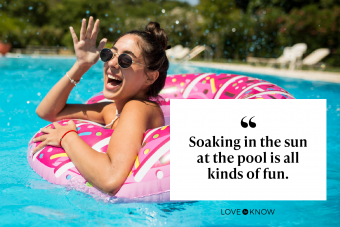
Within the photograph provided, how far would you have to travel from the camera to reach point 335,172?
10.4ft

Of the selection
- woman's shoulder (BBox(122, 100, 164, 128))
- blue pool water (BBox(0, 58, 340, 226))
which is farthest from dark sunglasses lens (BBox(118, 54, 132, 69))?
blue pool water (BBox(0, 58, 340, 226))

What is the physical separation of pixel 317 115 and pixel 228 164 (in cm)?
78

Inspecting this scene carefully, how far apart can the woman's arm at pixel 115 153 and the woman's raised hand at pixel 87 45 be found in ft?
1.90

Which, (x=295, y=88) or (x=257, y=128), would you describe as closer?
(x=257, y=128)

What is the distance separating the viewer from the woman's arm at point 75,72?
2410 mm

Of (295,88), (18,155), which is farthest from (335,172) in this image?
(295,88)

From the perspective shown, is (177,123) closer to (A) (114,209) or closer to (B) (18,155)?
(A) (114,209)

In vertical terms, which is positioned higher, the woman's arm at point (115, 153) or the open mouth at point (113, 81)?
the open mouth at point (113, 81)

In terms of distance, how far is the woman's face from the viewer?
2.20m

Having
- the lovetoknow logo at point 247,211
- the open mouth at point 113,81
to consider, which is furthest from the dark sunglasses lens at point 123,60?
the lovetoknow logo at point 247,211

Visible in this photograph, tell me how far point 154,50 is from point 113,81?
1.23 ft

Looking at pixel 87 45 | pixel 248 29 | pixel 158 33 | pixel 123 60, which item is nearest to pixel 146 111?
pixel 123 60

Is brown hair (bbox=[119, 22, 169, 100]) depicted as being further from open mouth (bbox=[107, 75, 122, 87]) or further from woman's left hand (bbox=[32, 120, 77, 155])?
woman's left hand (bbox=[32, 120, 77, 155])

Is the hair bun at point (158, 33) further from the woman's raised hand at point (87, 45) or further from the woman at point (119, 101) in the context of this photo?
the woman's raised hand at point (87, 45)
